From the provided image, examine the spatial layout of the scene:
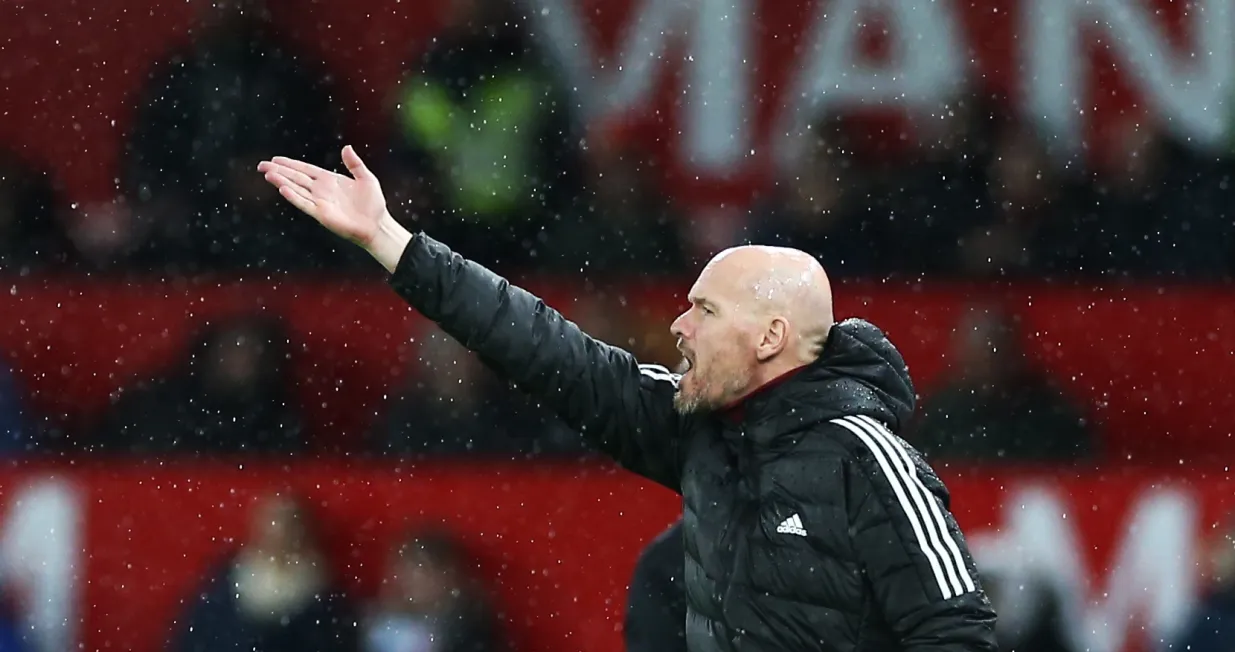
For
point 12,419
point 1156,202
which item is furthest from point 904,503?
point 12,419

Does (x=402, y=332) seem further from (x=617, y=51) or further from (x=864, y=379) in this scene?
(x=864, y=379)

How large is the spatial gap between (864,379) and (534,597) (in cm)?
308

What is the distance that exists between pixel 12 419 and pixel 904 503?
3857 millimetres

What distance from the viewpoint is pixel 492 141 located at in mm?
5555

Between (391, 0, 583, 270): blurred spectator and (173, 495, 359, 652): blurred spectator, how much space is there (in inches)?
40.3

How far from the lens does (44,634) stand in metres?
5.17

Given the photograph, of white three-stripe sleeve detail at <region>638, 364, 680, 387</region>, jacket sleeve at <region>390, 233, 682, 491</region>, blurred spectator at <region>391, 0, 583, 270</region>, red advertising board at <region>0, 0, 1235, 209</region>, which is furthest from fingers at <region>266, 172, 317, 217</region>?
red advertising board at <region>0, 0, 1235, 209</region>

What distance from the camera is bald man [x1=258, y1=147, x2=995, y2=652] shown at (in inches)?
85.8

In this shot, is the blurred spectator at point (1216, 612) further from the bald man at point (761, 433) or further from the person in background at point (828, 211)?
the bald man at point (761, 433)

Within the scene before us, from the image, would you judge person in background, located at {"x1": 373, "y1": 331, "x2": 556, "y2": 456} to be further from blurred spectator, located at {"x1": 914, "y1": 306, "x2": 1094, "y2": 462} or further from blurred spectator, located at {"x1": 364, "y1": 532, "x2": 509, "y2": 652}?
blurred spectator, located at {"x1": 914, "y1": 306, "x2": 1094, "y2": 462}

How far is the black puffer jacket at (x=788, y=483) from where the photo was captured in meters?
2.16

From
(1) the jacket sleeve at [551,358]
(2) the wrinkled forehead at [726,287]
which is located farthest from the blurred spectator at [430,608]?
(2) the wrinkled forehead at [726,287]

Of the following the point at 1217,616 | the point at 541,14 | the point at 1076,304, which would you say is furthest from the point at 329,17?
the point at 1217,616

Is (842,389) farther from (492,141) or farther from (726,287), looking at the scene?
(492,141)
